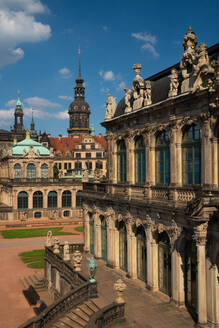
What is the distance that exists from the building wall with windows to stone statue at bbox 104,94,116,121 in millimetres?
50398

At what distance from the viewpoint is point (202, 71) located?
19141 mm

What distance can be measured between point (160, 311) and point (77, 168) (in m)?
86.4

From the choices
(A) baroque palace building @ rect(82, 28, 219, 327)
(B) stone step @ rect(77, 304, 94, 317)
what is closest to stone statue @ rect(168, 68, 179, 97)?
(A) baroque palace building @ rect(82, 28, 219, 327)

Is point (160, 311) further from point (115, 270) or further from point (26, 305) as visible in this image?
point (26, 305)

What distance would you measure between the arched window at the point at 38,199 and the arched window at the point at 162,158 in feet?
192

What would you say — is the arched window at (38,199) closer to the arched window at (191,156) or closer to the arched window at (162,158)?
the arched window at (162,158)

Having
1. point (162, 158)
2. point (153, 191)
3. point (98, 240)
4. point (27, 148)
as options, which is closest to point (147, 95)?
point (162, 158)

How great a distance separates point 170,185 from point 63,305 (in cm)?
951

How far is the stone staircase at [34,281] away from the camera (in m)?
33.8

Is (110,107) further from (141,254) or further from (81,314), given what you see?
(81,314)

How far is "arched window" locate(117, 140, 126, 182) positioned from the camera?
2901 centimetres

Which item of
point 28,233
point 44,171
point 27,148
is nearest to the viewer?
point 28,233

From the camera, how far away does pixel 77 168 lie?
10569 centimetres

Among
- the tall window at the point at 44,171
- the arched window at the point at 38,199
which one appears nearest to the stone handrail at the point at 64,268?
the arched window at the point at 38,199
